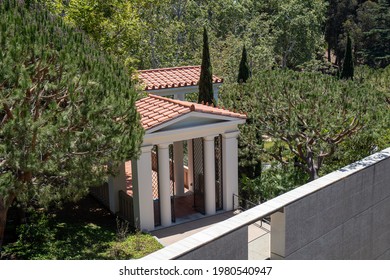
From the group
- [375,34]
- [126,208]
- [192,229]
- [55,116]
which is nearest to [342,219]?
[192,229]

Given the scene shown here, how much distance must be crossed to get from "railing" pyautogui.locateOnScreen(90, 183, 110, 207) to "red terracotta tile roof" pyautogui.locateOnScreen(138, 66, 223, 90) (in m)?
4.59

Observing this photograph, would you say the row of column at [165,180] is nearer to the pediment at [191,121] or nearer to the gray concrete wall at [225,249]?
the pediment at [191,121]

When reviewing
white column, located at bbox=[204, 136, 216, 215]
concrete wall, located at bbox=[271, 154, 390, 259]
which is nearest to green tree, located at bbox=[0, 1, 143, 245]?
concrete wall, located at bbox=[271, 154, 390, 259]

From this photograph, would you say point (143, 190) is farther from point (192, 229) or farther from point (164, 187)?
point (192, 229)

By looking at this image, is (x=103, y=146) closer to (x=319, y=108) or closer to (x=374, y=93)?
(x=319, y=108)

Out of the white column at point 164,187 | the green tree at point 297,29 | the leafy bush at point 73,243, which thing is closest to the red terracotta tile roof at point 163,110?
the white column at point 164,187

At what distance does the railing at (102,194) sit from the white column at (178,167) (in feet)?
8.22

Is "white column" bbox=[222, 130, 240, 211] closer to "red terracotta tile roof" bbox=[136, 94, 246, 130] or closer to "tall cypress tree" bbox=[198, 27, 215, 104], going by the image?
"red terracotta tile roof" bbox=[136, 94, 246, 130]

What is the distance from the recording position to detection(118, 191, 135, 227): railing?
15.8 m

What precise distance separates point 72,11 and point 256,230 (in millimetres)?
10049

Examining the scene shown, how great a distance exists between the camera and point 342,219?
10836mm

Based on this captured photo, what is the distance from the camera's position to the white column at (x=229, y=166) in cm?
→ 1633

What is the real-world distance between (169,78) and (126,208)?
7.33 meters
